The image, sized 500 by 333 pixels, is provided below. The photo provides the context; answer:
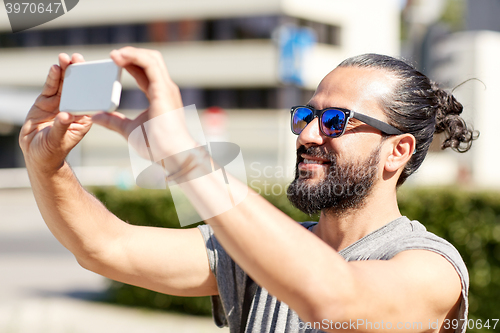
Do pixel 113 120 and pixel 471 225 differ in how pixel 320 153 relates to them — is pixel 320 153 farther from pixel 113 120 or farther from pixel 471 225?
pixel 471 225

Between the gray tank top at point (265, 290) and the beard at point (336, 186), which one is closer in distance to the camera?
the gray tank top at point (265, 290)

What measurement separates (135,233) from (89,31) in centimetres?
3258

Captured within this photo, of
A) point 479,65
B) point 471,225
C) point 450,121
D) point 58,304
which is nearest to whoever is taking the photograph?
point 450,121

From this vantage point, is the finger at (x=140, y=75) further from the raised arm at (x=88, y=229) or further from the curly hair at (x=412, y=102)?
the curly hair at (x=412, y=102)

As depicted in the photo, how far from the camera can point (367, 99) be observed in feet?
6.01

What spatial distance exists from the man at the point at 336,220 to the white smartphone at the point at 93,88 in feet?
0.17

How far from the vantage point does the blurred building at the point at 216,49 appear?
28484mm

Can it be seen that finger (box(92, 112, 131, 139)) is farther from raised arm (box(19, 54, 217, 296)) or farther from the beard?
the beard

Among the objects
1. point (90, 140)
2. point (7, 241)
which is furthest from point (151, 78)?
point (90, 140)

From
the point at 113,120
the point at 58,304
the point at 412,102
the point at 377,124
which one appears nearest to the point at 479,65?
the point at 58,304

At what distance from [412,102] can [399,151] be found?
0.60 ft

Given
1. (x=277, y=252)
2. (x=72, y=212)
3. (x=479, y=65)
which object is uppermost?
(x=277, y=252)

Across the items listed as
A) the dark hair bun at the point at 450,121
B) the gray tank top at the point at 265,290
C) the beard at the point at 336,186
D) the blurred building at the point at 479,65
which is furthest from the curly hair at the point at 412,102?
the blurred building at the point at 479,65

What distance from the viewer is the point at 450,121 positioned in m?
2.25
